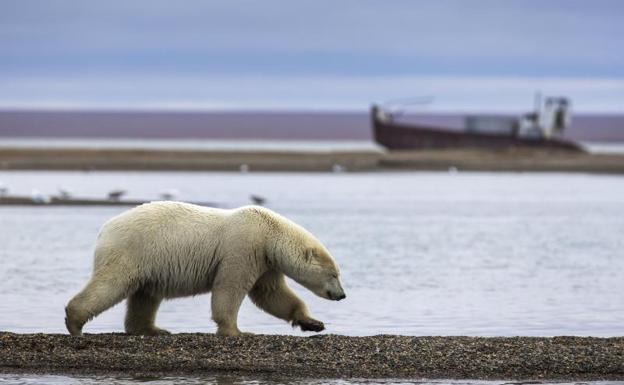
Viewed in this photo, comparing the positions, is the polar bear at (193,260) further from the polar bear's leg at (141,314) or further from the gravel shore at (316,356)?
the gravel shore at (316,356)

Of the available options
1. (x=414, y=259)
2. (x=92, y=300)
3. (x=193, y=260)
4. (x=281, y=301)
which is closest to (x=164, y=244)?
(x=193, y=260)

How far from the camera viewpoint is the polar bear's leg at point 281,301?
1236cm

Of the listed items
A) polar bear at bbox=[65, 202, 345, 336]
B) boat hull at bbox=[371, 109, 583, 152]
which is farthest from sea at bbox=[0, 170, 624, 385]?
boat hull at bbox=[371, 109, 583, 152]

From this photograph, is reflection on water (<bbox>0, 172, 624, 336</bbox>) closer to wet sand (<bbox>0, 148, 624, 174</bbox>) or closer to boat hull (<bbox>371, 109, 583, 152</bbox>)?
wet sand (<bbox>0, 148, 624, 174</bbox>)

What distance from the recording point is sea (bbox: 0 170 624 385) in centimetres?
1423

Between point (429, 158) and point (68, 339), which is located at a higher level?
point (68, 339)

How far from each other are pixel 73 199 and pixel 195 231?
80.2 feet

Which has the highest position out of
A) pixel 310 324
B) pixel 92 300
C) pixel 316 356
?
pixel 92 300

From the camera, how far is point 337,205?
37531 mm

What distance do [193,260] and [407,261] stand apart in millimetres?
10295

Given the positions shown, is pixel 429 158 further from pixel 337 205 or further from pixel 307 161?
pixel 337 205

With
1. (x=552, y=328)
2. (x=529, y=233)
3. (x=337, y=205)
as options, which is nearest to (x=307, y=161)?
(x=337, y=205)

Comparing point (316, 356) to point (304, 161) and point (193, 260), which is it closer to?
point (193, 260)

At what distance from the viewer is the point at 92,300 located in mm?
11594
